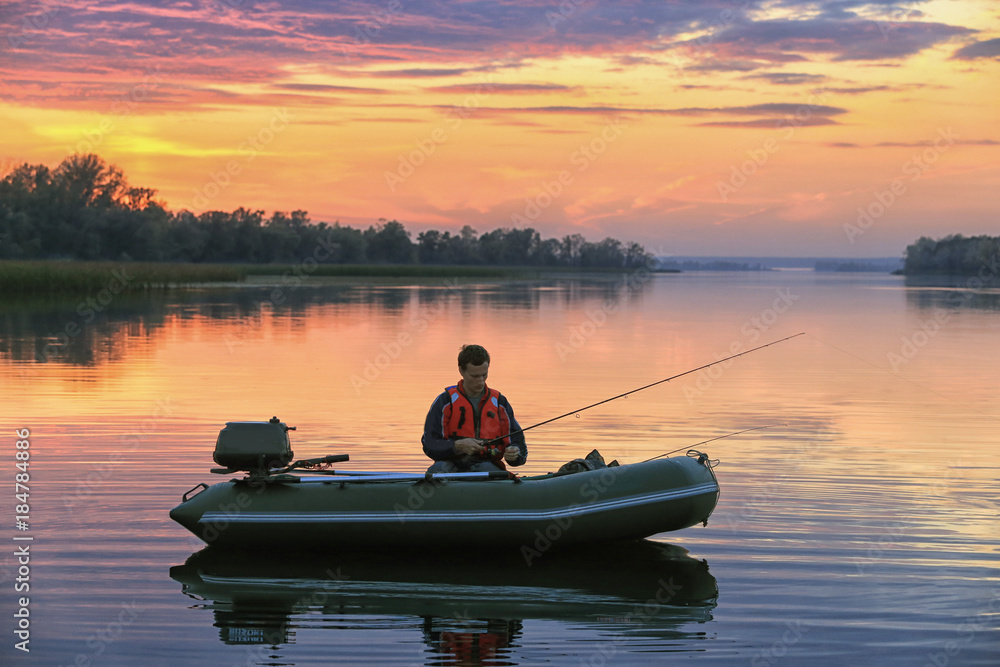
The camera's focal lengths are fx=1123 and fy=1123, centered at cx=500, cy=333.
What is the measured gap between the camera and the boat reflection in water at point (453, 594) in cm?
568

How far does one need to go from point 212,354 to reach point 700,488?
13964 millimetres

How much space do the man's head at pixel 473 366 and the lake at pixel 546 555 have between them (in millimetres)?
1086

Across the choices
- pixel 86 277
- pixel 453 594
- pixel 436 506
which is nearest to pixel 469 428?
pixel 436 506

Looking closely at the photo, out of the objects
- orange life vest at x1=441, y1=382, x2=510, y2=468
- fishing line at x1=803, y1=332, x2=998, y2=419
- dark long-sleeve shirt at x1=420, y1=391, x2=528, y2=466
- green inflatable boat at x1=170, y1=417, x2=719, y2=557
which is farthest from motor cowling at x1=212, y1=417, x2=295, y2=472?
fishing line at x1=803, y1=332, x2=998, y2=419

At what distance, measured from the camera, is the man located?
23.6ft

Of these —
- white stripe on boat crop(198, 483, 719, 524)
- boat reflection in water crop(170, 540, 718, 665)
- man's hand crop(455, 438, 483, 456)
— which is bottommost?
boat reflection in water crop(170, 540, 718, 665)

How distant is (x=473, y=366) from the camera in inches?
277

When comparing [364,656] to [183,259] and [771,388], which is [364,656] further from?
[183,259]

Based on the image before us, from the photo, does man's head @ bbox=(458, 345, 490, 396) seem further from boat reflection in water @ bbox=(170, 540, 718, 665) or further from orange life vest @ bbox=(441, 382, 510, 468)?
boat reflection in water @ bbox=(170, 540, 718, 665)

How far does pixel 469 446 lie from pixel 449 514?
0.50 metres

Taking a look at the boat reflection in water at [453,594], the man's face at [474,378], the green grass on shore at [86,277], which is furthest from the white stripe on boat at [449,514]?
the green grass on shore at [86,277]

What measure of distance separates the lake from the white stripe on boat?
274 mm

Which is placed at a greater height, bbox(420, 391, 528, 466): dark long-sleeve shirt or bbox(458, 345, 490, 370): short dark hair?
bbox(458, 345, 490, 370): short dark hair

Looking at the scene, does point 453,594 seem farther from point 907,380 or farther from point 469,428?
point 907,380
